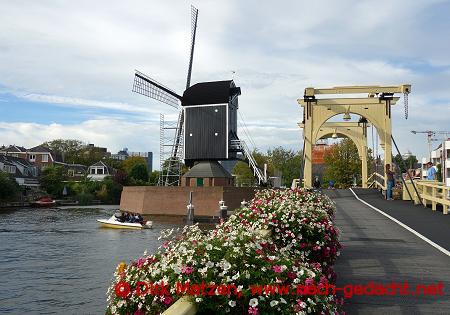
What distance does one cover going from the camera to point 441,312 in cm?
566

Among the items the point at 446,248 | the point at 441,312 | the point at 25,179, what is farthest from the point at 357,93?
the point at 25,179

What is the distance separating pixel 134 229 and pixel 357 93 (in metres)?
21.0

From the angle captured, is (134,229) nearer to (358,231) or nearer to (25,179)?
(358,231)

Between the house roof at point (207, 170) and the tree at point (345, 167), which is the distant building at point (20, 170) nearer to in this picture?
the house roof at point (207, 170)

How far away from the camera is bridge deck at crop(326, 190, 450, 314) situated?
593 centimetres

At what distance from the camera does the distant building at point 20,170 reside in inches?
3347

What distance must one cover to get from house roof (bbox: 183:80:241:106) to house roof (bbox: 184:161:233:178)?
22.8ft

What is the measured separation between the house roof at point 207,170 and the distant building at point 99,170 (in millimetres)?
62487

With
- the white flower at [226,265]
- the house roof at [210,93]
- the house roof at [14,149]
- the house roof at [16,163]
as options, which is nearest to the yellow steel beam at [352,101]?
the white flower at [226,265]

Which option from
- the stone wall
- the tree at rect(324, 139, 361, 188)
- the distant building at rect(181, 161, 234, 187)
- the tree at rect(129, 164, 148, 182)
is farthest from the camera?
the tree at rect(129, 164, 148, 182)

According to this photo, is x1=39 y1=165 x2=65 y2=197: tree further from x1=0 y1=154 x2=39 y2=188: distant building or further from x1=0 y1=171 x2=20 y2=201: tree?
x1=0 y1=171 x2=20 y2=201: tree

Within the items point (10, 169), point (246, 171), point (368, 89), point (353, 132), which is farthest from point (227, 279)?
point (10, 169)

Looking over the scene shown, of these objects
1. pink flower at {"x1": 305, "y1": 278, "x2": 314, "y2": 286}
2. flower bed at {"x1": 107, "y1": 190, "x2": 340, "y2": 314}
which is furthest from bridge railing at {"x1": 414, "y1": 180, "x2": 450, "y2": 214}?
pink flower at {"x1": 305, "y1": 278, "x2": 314, "y2": 286}

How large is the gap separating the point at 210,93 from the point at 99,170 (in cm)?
6766
